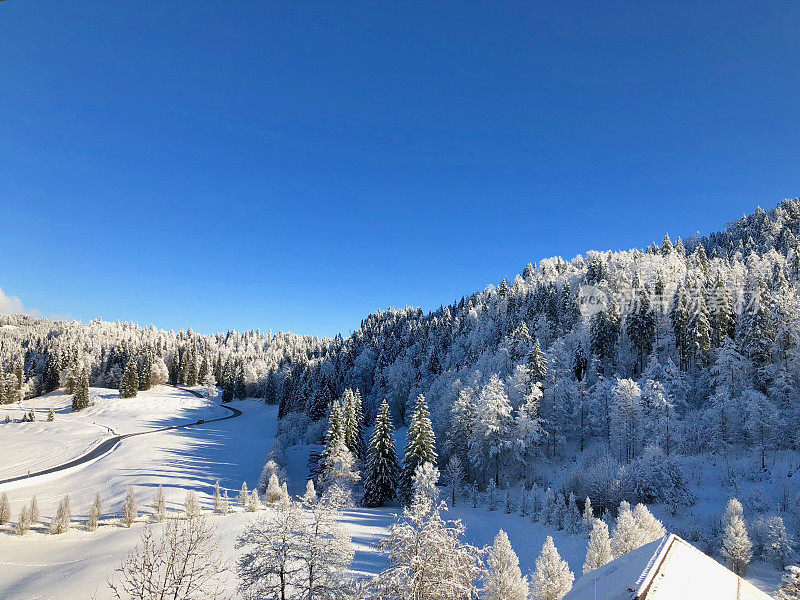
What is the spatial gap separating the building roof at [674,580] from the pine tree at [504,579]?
13.8 metres

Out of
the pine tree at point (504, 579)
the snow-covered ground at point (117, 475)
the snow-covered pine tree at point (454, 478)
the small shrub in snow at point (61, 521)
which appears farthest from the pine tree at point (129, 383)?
the pine tree at point (504, 579)

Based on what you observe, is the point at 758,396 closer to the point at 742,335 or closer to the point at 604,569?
the point at 742,335

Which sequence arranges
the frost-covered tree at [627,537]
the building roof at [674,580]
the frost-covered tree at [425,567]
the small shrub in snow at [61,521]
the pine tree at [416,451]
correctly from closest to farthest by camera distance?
the building roof at [674,580]
the frost-covered tree at [425,567]
the frost-covered tree at [627,537]
the small shrub in snow at [61,521]
the pine tree at [416,451]

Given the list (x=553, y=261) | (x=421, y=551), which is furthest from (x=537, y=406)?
(x=553, y=261)

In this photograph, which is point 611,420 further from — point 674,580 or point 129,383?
point 129,383

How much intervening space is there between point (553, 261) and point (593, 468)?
119 m

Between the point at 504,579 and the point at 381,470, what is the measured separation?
94.0ft

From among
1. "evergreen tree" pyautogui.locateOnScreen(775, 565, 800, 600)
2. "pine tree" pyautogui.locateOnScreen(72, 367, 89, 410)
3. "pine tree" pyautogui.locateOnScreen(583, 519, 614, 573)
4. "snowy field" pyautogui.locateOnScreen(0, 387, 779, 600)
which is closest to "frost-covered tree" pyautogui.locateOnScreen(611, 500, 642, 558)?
"pine tree" pyautogui.locateOnScreen(583, 519, 614, 573)

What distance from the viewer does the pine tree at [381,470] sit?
43375 mm

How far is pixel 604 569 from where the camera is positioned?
6.22 metres

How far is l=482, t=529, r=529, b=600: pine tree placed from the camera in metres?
17.0

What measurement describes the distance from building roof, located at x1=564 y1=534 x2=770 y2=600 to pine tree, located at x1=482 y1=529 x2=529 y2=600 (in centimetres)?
1377

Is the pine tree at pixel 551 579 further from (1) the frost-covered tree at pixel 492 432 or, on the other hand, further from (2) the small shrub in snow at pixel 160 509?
(2) the small shrub in snow at pixel 160 509

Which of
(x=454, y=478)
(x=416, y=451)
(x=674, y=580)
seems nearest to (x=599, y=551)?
(x=674, y=580)
